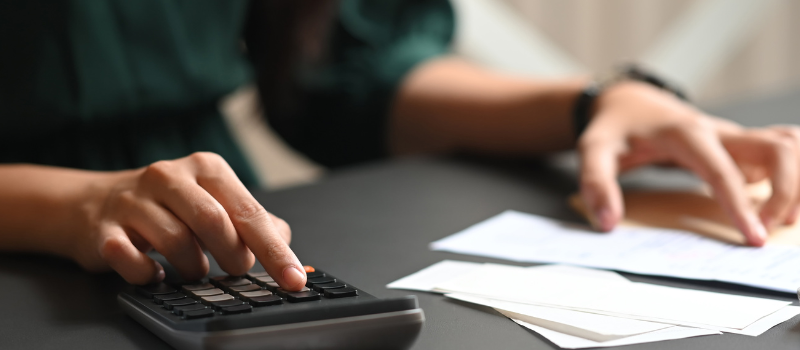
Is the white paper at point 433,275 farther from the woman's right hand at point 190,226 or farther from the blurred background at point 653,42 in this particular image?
the blurred background at point 653,42

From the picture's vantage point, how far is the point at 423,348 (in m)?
0.30

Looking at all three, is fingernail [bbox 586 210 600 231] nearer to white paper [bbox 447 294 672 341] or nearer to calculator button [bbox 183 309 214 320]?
white paper [bbox 447 294 672 341]

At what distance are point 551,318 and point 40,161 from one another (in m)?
0.54

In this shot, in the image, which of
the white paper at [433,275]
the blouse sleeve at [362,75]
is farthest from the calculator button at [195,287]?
the blouse sleeve at [362,75]

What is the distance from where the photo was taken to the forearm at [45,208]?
17.0 inches

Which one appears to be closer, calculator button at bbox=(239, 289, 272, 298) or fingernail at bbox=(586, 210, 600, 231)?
calculator button at bbox=(239, 289, 272, 298)

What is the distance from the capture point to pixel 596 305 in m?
0.35

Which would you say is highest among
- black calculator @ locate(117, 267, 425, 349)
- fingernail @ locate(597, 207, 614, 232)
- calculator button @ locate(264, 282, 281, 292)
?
fingernail @ locate(597, 207, 614, 232)

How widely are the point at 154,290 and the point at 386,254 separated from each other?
0.54ft

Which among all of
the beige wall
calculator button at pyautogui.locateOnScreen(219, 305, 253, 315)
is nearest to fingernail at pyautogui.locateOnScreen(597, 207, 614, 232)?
calculator button at pyautogui.locateOnScreen(219, 305, 253, 315)

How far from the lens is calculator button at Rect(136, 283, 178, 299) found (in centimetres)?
34

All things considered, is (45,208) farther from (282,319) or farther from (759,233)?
(759,233)

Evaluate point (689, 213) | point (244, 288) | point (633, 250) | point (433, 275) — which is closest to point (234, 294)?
point (244, 288)

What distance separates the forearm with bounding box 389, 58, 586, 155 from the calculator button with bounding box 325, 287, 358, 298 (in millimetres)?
451
